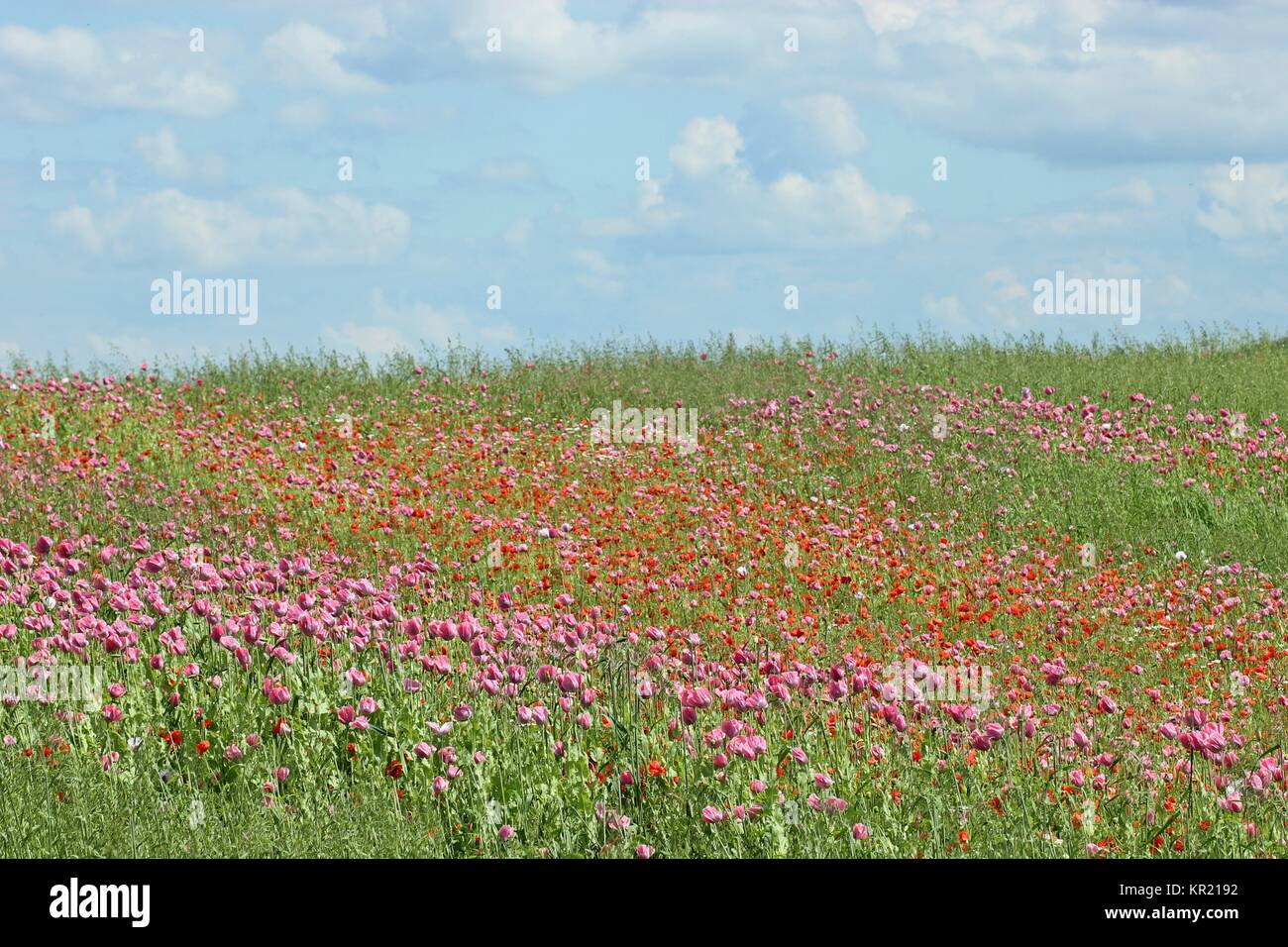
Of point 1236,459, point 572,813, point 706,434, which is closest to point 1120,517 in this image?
point 1236,459

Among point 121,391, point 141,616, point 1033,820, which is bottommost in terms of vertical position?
point 1033,820

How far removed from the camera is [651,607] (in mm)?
Answer: 9352

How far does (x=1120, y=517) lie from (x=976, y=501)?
1455mm

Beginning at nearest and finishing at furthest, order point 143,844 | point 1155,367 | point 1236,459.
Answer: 1. point 143,844
2. point 1236,459
3. point 1155,367

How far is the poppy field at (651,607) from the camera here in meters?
4.93

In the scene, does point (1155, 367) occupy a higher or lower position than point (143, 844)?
higher

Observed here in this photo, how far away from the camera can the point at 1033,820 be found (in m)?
4.91

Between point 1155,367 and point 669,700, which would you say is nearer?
point 669,700

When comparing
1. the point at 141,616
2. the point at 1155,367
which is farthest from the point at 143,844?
the point at 1155,367

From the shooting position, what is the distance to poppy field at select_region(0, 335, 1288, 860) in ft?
16.2

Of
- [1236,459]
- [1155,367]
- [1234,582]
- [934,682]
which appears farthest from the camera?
[1155,367]
